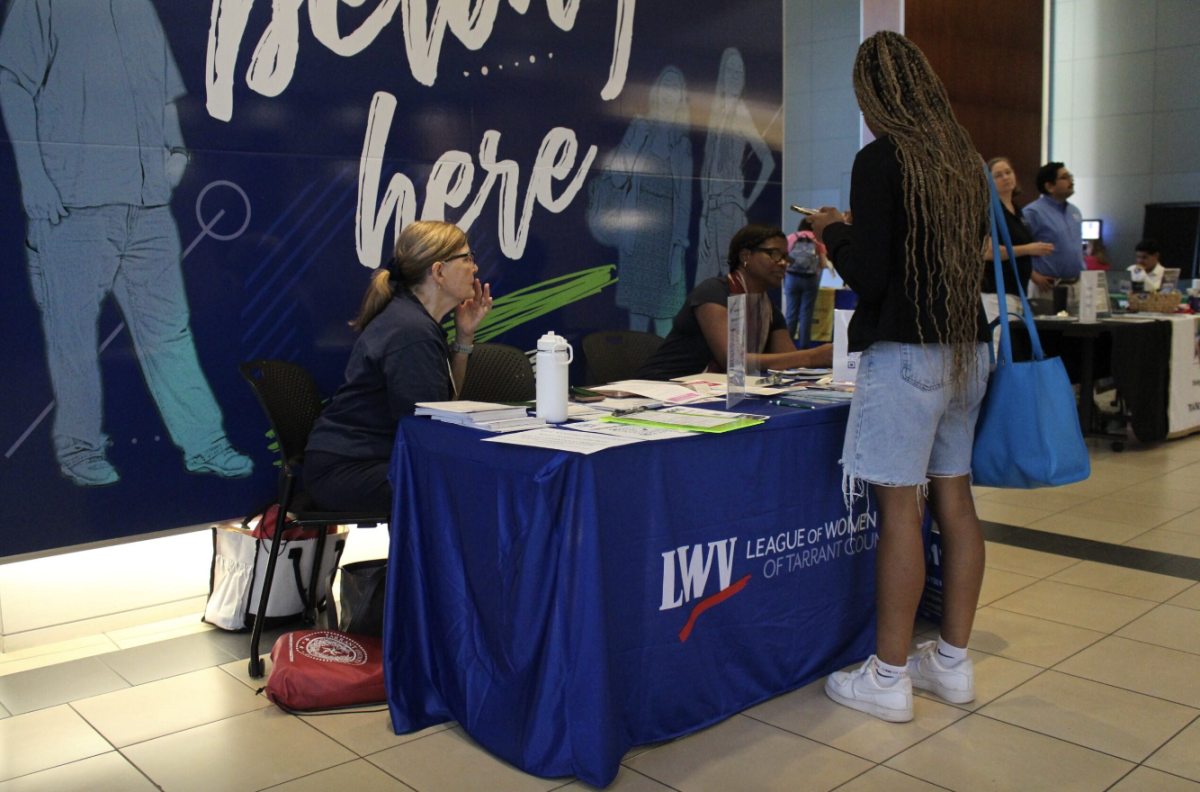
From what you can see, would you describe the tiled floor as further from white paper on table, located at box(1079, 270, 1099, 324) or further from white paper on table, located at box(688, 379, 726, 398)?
white paper on table, located at box(1079, 270, 1099, 324)

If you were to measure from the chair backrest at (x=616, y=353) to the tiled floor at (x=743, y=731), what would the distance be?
1.38 metres

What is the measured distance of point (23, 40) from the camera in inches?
105

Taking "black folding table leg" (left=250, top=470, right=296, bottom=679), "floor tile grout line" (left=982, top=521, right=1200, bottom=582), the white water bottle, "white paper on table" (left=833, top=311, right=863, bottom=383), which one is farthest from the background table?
"black folding table leg" (left=250, top=470, right=296, bottom=679)

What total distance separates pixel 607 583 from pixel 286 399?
4.37ft

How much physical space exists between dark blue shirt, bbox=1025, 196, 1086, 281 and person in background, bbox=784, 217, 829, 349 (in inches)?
70.2

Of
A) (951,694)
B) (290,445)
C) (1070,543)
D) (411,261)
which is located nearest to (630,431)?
(411,261)

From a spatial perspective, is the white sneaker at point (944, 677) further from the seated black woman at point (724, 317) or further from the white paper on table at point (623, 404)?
the seated black woman at point (724, 317)

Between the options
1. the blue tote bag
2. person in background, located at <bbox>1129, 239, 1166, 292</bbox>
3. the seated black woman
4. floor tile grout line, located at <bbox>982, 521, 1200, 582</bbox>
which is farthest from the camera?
person in background, located at <bbox>1129, 239, 1166, 292</bbox>

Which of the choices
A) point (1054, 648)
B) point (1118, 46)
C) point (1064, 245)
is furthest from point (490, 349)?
point (1118, 46)

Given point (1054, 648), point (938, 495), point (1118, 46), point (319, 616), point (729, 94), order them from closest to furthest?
point (938, 495)
point (1054, 648)
point (319, 616)
point (729, 94)
point (1118, 46)

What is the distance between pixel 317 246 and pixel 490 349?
67 cm

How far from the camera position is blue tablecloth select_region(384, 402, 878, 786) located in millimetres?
1886

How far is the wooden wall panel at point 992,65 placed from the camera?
28.8ft

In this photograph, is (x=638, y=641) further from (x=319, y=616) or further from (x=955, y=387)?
(x=319, y=616)
